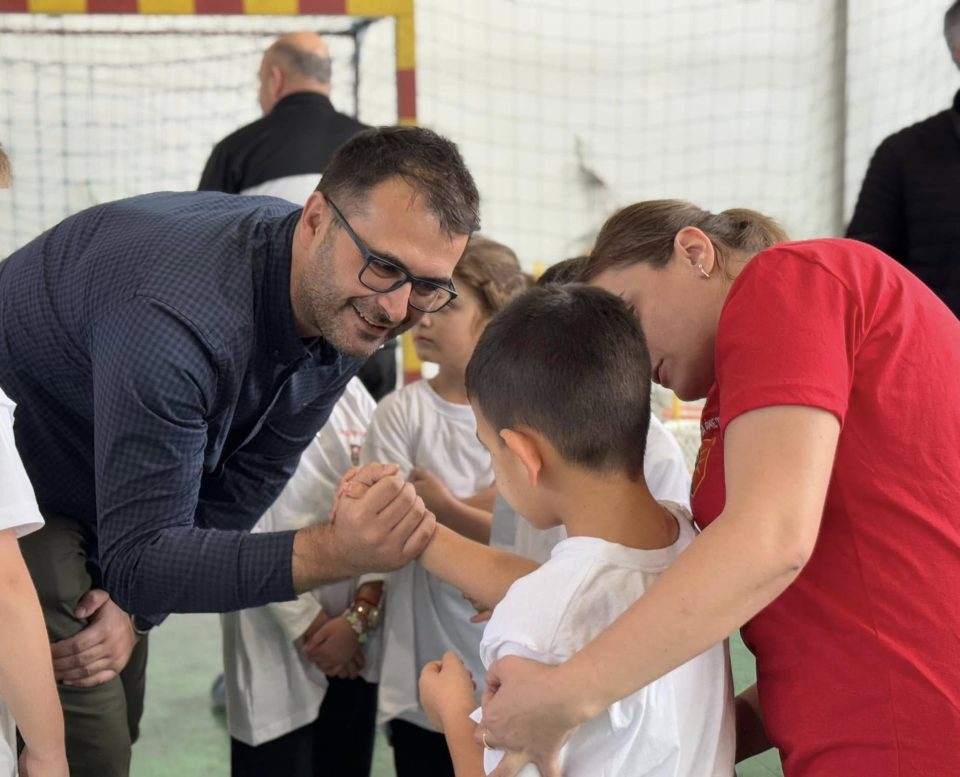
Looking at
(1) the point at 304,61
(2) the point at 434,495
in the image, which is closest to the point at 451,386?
(2) the point at 434,495

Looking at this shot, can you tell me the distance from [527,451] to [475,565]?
35 cm

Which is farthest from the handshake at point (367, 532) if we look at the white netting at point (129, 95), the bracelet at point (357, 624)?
the white netting at point (129, 95)

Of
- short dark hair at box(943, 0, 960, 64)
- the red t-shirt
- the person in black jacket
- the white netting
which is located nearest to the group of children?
the red t-shirt

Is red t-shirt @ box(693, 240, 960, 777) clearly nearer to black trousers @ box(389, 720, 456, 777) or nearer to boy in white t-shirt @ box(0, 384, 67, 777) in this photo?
boy in white t-shirt @ box(0, 384, 67, 777)

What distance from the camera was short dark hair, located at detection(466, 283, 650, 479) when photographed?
1188 millimetres

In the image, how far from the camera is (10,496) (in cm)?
140

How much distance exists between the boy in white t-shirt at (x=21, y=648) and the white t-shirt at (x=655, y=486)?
854mm

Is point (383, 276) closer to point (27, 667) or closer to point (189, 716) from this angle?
point (27, 667)

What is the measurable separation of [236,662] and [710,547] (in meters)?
1.77

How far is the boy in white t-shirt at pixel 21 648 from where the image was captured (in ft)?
4.60

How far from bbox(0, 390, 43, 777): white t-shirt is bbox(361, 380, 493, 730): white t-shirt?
1.06m

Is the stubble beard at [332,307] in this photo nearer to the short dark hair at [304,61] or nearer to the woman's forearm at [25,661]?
the woman's forearm at [25,661]

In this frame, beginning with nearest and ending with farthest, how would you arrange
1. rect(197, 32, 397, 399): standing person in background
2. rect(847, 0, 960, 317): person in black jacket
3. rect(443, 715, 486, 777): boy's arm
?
rect(443, 715, 486, 777): boy's arm < rect(847, 0, 960, 317): person in black jacket < rect(197, 32, 397, 399): standing person in background

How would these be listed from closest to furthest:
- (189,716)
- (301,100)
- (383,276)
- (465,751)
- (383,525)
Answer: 1. (465,751)
2. (383,525)
3. (383,276)
4. (189,716)
5. (301,100)
